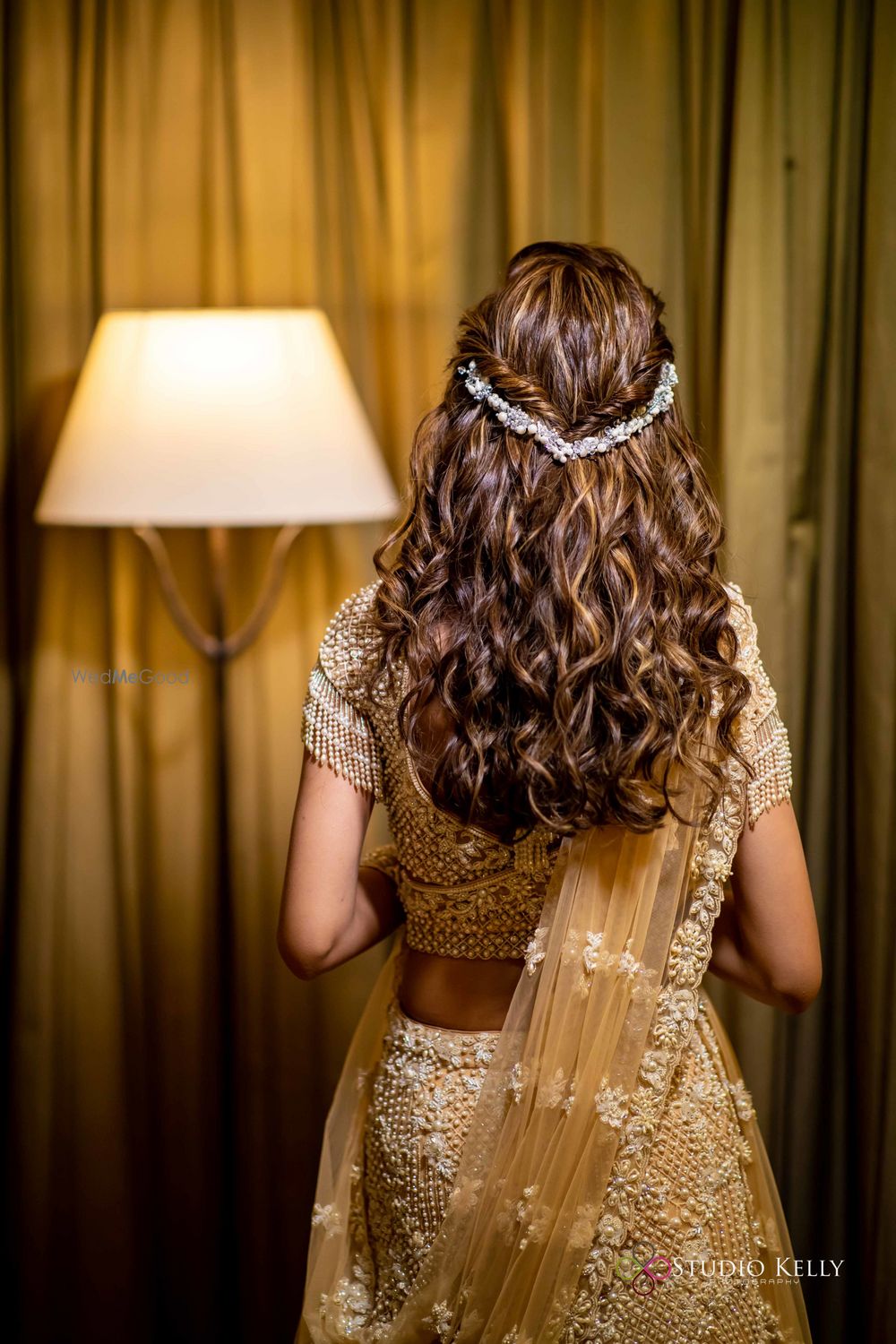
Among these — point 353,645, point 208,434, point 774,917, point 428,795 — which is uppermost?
point 208,434

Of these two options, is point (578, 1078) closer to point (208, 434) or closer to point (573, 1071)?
point (573, 1071)

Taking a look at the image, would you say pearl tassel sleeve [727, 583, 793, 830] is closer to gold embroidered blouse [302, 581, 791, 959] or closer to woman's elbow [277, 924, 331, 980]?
gold embroidered blouse [302, 581, 791, 959]

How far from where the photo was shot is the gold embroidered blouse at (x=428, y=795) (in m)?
1.14

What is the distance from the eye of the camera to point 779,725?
3.82 feet

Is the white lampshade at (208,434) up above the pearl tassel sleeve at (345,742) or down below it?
above

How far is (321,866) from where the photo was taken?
45.9 inches

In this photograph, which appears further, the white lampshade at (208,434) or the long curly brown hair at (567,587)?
the white lampshade at (208,434)

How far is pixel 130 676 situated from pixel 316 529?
1.30 ft

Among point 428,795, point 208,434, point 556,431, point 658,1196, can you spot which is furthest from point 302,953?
point 208,434

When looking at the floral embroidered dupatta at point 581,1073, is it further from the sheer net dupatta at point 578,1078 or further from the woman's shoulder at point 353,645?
the woman's shoulder at point 353,645

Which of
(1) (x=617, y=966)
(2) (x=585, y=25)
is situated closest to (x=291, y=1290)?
(1) (x=617, y=966)

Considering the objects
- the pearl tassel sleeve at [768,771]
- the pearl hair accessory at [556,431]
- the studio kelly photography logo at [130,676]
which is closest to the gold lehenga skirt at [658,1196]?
the pearl tassel sleeve at [768,771]

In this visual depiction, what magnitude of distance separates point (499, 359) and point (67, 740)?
125 centimetres

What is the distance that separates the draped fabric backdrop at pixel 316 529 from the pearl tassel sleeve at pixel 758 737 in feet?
2.82
